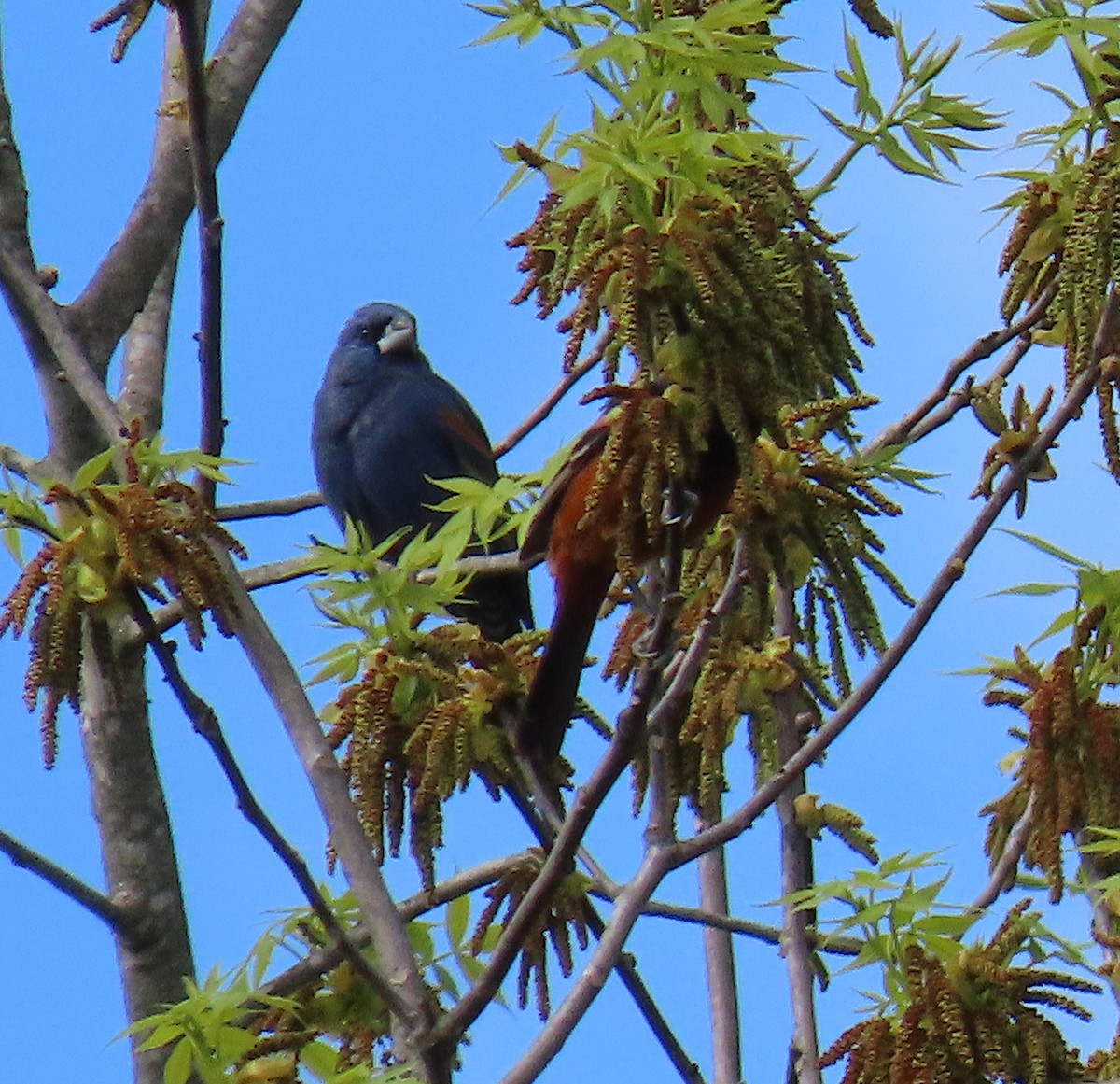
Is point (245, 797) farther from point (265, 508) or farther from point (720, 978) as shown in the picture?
point (265, 508)

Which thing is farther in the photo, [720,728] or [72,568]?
[720,728]

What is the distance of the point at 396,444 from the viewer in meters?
5.29

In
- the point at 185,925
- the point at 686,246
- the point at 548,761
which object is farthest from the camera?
the point at 185,925

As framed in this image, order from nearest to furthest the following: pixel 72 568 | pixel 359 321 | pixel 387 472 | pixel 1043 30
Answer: pixel 72 568 → pixel 1043 30 → pixel 387 472 → pixel 359 321

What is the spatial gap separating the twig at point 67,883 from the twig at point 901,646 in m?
1.04

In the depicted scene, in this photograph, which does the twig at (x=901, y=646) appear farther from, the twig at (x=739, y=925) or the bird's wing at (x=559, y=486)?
the bird's wing at (x=559, y=486)

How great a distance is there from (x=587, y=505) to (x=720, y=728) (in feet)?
1.82

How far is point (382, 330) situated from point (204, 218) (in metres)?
2.97

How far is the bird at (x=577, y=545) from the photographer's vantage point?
2.14 metres

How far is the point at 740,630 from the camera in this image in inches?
98.3

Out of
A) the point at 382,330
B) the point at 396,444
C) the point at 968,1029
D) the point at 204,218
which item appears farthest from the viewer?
the point at 382,330

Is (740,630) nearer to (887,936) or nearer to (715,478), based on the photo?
(715,478)

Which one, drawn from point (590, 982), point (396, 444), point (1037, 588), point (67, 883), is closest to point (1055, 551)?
point (1037, 588)

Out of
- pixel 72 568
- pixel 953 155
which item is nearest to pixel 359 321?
pixel 953 155
